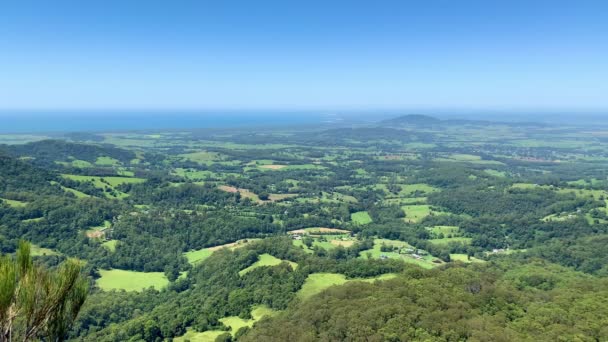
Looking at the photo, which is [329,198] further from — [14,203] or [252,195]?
[14,203]

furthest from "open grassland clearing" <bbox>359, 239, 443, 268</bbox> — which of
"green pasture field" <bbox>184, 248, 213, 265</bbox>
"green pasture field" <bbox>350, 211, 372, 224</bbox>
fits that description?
"green pasture field" <bbox>184, 248, 213, 265</bbox>

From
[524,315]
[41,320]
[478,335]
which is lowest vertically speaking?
[524,315]

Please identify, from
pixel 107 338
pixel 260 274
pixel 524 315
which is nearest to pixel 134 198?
pixel 260 274

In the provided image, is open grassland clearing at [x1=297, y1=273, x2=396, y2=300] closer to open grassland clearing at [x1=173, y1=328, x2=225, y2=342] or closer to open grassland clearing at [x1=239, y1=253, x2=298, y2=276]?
open grassland clearing at [x1=239, y1=253, x2=298, y2=276]

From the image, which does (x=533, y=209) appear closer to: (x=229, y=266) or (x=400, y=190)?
(x=400, y=190)

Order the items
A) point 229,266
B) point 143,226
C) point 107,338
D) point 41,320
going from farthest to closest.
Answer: point 143,226, point 229,266, point 107,338, point 41,320

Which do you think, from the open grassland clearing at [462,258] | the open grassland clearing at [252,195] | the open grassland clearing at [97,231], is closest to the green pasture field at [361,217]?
the open grassland clearing at [252,195]
